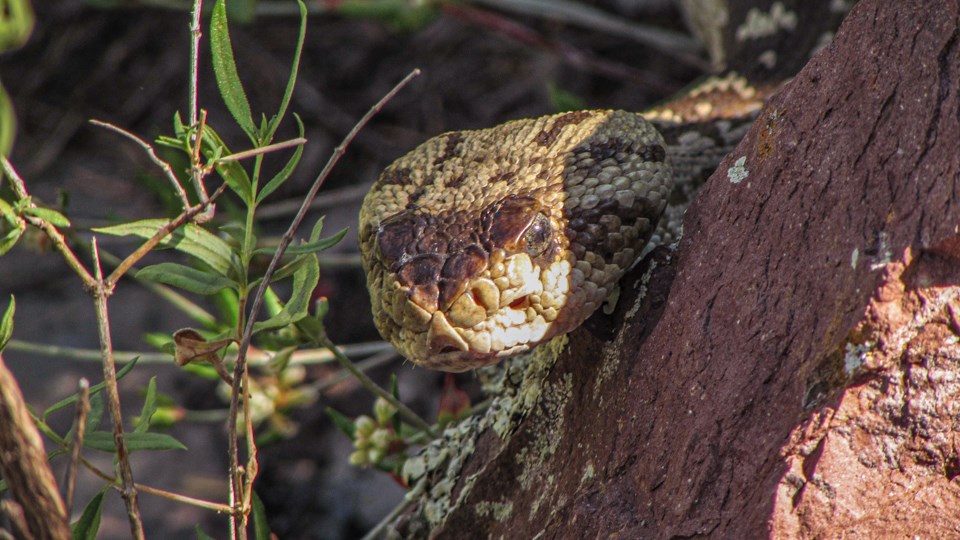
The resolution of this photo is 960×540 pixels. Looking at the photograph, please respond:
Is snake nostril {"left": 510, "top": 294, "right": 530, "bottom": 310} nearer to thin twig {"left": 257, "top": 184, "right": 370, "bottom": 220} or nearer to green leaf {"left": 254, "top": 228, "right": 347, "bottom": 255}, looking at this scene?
green leaf {"left": 254, "top": 228, "right": 347, "bottom": 255}

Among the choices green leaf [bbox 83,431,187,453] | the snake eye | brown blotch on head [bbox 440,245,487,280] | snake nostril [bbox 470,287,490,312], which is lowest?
green leaf [bbox 83,431,187,453]

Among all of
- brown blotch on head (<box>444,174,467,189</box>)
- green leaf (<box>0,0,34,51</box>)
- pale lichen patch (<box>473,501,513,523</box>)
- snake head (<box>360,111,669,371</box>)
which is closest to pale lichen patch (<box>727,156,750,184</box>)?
snake head (<box>360,111,669,371</box>)

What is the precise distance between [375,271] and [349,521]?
190 cm

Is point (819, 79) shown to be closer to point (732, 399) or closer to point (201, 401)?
point (732, 399)

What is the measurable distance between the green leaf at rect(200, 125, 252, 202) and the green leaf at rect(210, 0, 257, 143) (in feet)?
0.24

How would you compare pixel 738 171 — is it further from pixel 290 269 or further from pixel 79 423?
pixel 79 423

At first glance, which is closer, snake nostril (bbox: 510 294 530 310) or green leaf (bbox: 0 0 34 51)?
snake nostril (bbox: 510 294 530 310)

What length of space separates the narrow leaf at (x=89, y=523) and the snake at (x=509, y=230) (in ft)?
2.40

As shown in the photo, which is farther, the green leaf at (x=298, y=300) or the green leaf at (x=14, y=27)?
the green leaf at (x=14, y=27)

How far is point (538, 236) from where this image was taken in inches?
84.0

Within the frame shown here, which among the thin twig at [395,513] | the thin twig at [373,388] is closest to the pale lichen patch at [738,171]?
the thin twig at [373,388]

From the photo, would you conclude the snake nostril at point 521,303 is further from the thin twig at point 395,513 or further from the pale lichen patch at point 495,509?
the thin twig at point 395,513

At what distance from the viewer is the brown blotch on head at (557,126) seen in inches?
94.5

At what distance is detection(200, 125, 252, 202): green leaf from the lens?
2072mm
